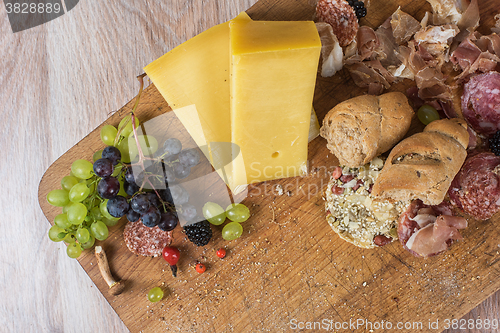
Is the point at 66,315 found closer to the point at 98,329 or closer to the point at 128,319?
the point at 98,329

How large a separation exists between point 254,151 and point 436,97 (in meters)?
0.91

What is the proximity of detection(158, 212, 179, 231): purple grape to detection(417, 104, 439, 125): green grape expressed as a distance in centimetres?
127

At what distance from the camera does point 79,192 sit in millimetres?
1355

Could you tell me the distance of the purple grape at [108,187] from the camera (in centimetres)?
132

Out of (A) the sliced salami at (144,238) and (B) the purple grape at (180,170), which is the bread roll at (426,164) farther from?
(A) the sliced salami at (144,238)

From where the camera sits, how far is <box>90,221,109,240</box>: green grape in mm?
1458

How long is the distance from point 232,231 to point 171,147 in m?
0.48

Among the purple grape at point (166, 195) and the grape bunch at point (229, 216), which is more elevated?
the purple grape at point (166, 195)

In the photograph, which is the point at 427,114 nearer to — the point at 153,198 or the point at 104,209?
the point at 153,198

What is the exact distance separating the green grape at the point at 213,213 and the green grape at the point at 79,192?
52 centimetres

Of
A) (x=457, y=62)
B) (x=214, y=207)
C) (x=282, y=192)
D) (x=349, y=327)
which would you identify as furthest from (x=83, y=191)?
(x=457, y=62)

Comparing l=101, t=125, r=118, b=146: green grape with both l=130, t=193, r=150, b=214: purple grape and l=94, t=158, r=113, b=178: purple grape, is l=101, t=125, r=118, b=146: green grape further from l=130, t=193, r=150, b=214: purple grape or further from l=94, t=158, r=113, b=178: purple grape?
l=130, t=193, r=150, b=214: purple grape

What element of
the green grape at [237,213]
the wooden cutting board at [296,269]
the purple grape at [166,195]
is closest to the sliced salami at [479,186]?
the wooden cutting board at [296,269]

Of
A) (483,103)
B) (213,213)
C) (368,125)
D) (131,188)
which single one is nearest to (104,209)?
(131,188)
